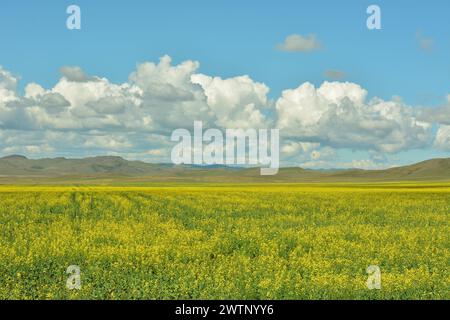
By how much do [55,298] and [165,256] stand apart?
4.77 m

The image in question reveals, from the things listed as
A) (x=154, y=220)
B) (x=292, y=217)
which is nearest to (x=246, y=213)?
(x=292, y=217)

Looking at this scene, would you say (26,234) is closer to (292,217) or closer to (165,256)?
(165,256)

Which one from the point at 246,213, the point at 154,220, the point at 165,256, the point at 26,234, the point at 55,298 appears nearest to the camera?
the point at 55,298
